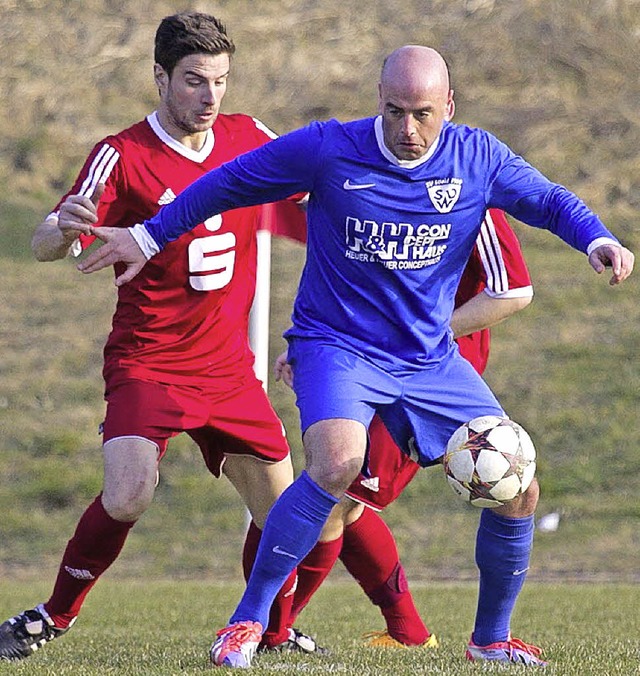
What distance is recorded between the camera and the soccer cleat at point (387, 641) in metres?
6.20

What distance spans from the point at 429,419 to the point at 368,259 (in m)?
0.60

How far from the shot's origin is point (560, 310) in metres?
17.4

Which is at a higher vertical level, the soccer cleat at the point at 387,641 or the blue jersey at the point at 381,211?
the blue jersey at the point at 381,211

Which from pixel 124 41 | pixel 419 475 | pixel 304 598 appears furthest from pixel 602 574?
pixel 124 41

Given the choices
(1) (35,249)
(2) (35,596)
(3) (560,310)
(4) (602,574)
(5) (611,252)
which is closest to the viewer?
(5) (611,252)

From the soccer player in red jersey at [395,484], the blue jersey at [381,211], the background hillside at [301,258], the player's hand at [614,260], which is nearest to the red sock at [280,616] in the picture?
the soccer player in red jersey at [395,484]

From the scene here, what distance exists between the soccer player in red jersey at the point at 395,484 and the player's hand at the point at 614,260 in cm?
94

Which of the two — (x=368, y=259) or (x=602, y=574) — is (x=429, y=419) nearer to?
(x=368, y=259)

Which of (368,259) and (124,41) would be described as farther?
(124,41)

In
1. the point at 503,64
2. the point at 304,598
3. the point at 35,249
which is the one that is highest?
the point at 503,64

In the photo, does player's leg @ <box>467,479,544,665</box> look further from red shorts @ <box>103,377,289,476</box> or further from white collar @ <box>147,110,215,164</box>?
white collar @ <box>147,110,215,164</box>

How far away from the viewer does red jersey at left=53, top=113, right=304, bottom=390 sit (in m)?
5.82

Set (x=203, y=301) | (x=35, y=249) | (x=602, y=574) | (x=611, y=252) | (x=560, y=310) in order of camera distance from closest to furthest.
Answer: (x=611, y=252)
(x=35, y=249)
(x=203, y=301)
(x=602, y=574)
(x=560, y=310)

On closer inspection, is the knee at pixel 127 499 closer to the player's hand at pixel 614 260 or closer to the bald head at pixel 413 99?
the bald head at pixel 413 99
